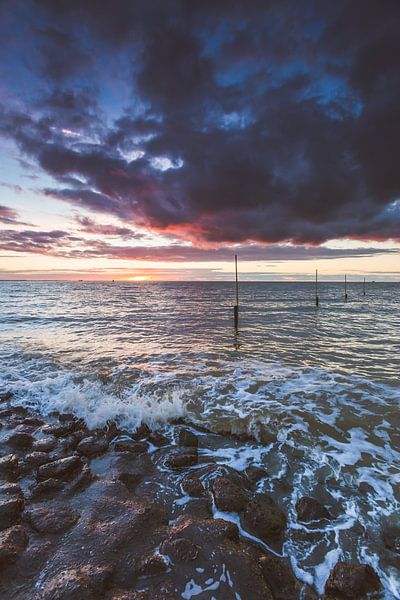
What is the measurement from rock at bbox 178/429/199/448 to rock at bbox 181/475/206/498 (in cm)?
133

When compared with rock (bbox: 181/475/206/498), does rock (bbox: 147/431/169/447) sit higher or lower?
lower

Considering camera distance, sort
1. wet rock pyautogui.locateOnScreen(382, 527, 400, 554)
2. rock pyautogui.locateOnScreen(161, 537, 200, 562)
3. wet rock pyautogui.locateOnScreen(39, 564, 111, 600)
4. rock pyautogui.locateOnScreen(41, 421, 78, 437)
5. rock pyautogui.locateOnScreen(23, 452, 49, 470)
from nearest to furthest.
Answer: wet rock pyautogui.locateOnScreen(39, 564, 111, 600) → rock pyautogui.locateOnScreen(161, 537, 200, 562) → wet rock pyautogui.locateOnScreen(382, 527, 400, 554) → rock pyautogui.locateOnScreen(23, 452, 49, 470) → rock pyautogui.locateOnScreen(41, 421, 78, 437)

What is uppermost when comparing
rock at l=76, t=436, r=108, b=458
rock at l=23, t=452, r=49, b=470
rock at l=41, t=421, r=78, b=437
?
rock at l=23, t=452, r=49, b=470

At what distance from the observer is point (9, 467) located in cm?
553

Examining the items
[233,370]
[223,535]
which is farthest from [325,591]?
[233,370]

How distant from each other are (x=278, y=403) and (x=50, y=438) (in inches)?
248

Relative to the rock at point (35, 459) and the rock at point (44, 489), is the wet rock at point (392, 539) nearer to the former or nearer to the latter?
the rock at point (44, 489)

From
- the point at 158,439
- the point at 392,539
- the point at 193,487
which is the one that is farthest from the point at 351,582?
the point at 158,439

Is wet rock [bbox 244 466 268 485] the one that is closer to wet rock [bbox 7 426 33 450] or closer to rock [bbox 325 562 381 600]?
rock [bbox 325 562 381 600]

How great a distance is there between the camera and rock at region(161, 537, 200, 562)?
143 inches

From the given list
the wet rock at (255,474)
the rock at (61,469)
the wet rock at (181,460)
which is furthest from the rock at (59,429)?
the wet rock at (255,474)

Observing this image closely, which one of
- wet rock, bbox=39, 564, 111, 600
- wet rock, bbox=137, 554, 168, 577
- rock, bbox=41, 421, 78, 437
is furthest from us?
rock, bbox=41, 421, 78, 437

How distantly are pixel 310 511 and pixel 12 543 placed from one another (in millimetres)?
4303

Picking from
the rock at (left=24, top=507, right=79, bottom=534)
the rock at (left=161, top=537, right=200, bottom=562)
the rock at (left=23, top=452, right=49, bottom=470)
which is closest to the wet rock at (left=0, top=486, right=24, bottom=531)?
the rock at (left=24, top=507, right=79, bottom=534)
